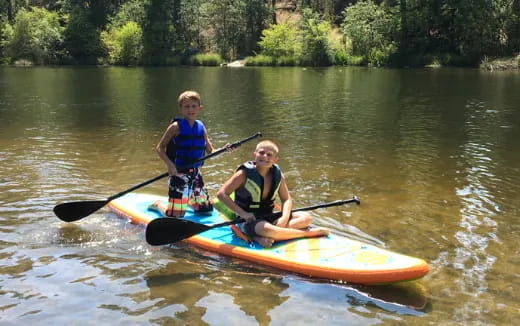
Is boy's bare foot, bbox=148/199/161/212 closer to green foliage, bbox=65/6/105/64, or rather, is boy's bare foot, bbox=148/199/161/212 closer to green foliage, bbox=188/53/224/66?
green foliage, bbox=188/53/224/66

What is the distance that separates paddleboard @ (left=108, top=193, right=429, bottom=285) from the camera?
467 cm

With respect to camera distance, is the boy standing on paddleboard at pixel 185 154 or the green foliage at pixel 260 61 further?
the green foliage at pixel 260 61

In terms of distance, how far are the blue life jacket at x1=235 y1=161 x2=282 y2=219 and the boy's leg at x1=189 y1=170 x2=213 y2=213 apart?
82 cm

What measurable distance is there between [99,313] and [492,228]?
4.84 metres

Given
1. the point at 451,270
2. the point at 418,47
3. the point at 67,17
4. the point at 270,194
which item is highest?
the point at 67,17

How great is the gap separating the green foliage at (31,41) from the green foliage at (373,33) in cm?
3246

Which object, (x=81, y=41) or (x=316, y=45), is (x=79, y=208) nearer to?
(x=316, y=45)

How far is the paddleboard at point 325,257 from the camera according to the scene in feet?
15.3

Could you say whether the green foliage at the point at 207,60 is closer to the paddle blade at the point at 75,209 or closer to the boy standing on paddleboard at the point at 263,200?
the paddle blade at the point at 75,209

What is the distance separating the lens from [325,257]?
506 centimetres

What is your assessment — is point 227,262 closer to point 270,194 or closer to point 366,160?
point 270,194

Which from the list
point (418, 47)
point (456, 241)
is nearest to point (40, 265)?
point (456, 241)

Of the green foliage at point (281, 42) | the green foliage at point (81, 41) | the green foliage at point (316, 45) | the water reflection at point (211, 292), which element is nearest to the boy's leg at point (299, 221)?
the water reflection at point (211, 292)

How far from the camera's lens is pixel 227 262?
5.41 m
